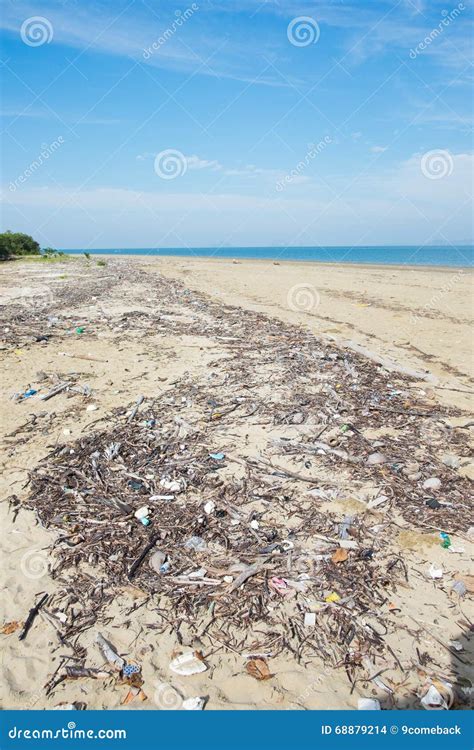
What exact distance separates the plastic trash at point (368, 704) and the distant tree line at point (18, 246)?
4101 centimetres

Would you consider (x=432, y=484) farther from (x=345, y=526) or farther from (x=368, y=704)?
(x=368, y=704)

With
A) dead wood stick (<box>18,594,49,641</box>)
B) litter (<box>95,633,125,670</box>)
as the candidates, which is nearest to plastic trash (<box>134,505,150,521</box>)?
dead wood stick (<box>18,594,49,641</box>)

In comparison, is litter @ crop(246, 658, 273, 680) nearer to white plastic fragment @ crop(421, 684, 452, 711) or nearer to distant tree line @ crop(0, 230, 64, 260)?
white plastic fragment @ crop(421, 684, 452, 711)

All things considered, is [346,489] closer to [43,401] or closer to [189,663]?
[189,663]

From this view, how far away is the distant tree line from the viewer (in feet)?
124

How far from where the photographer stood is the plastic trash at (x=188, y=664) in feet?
8.26

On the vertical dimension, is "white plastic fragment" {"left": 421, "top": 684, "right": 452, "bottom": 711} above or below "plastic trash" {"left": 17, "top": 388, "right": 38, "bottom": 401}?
below

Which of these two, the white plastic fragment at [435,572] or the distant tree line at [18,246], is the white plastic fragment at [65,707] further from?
the distant tree line at [18,246]

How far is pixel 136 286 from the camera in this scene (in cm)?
1842

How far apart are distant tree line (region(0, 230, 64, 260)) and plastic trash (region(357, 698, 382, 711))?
41.0 m

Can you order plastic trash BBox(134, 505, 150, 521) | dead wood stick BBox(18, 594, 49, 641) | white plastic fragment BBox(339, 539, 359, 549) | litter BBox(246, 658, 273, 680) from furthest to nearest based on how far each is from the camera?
plastic trash BBox(134, 505, 150, 521)
white plastic fragment BBox(339, 539, 359, 549)
dead wood stick BBox(18, 594, 49, 641)
litter BBox(246, 658, 273, 680)

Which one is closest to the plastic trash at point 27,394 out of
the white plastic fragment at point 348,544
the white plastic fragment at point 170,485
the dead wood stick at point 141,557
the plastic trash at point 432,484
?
the white plastic fragment at point 170,485
